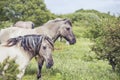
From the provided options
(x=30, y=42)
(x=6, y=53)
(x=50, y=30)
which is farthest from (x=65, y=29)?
(x=6, y=53)

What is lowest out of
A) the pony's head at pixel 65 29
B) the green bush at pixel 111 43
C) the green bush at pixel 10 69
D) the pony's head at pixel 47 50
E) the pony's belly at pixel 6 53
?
the green bush at pixel 111 43

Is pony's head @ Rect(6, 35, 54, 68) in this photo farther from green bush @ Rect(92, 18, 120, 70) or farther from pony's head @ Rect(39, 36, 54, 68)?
green bush @ Rect(92, 18, 120, 70)

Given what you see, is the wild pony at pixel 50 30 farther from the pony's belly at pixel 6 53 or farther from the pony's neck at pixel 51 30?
the pony's belly at pixel 6 53

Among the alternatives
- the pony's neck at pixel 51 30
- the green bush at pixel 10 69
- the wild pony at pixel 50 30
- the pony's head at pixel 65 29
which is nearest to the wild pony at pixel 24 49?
the green bush at pixel 10 69

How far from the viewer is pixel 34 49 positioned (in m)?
11.4

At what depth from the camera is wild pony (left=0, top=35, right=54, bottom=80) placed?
10.7 meters

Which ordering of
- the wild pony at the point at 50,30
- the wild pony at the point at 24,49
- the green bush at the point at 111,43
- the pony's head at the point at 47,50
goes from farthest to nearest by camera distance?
1. the green bush at the point at 111,43
2. the wild pony at the point at 50,30
3. the pony's head at the point at 47,50
4. the wild pony at the point at 24,49

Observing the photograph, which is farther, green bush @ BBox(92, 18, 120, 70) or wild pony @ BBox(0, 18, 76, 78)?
green bush @ BBox(92, 18, 120, 70)

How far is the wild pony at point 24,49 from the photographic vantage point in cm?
1066

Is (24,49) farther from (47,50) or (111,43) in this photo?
(111,43)

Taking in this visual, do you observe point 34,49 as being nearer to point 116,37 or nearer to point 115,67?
point 116,37

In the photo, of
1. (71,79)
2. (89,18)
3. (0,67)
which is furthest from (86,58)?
(89,18)

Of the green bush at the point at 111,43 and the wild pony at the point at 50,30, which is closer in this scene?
the wild pony at the point at 50,30

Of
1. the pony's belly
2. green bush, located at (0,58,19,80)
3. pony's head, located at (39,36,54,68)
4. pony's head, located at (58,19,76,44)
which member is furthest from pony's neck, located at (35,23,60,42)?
green bush, located at (0,58,19,80)
